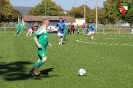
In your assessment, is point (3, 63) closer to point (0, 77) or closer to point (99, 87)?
point (0, 77)

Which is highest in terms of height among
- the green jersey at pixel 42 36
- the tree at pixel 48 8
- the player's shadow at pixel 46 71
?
the tree at pixel 48 8

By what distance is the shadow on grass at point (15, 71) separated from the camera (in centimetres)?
957

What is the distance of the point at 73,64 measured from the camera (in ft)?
40.7

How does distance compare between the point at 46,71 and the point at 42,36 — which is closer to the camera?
the point at 42,36

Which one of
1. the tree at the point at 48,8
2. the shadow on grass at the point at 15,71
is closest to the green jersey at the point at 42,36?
the shadow on grass at the point at 15,71

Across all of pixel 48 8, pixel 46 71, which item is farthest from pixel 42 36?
pixel 48 8

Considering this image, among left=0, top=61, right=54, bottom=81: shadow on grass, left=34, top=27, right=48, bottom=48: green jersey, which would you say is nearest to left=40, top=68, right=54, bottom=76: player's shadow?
left=0, top=61, right=54, bottom=81: shadow on grass

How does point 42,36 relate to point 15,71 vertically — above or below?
above

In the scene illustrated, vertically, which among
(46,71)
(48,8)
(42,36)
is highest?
(48,8)

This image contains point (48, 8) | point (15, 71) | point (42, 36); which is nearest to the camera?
point (42, 36)

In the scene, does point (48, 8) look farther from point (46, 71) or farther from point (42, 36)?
point (42, 36)

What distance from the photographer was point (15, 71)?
1070 centimetres

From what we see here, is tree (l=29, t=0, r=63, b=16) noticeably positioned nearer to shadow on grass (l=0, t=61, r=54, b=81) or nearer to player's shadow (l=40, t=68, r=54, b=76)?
shadow on grass (l=0, t=61, r=54, b=81)

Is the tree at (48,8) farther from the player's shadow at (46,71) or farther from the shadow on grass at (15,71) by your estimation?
the player's shadow at (46,71)
